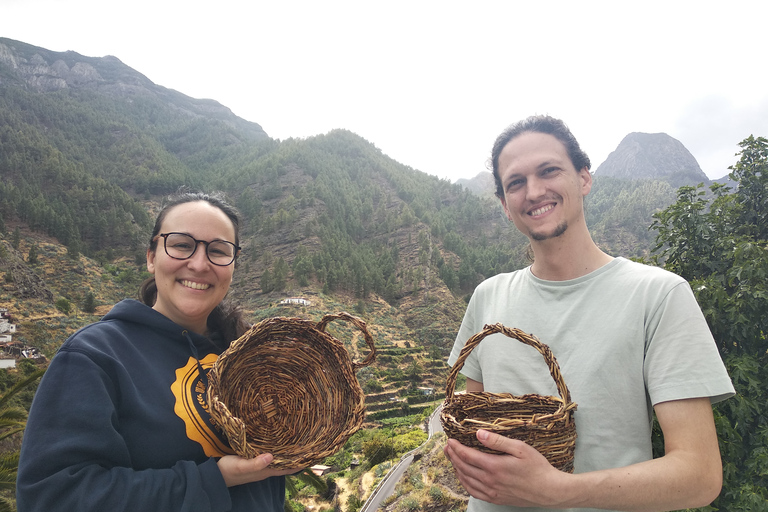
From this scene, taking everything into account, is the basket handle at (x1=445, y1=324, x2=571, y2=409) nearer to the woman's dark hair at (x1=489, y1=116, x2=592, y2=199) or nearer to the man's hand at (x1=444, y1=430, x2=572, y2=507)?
the man's hand at (x1=444, y1=430, x2=572, y2=507)

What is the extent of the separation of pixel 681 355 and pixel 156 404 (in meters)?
1.94

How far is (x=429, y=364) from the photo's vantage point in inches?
1566

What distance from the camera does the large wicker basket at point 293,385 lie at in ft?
5.88

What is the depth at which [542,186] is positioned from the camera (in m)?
1.67

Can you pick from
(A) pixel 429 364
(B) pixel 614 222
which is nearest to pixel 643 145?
(B) pixel 614 222

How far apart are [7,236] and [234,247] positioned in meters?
63.3

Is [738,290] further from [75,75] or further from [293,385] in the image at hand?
[75,75]

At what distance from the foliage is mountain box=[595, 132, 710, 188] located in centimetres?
14878

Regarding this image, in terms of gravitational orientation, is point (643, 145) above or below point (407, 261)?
above

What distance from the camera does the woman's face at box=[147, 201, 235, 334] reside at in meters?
1.69

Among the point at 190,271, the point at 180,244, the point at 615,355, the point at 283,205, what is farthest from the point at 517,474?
the point at 283,205

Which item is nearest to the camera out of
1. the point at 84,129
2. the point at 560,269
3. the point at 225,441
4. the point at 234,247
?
the point at 225,441

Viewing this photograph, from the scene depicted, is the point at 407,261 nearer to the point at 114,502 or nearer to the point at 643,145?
the point at 114,502

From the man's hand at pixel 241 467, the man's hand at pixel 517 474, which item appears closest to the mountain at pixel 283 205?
the man's hand at pixel 241 467
